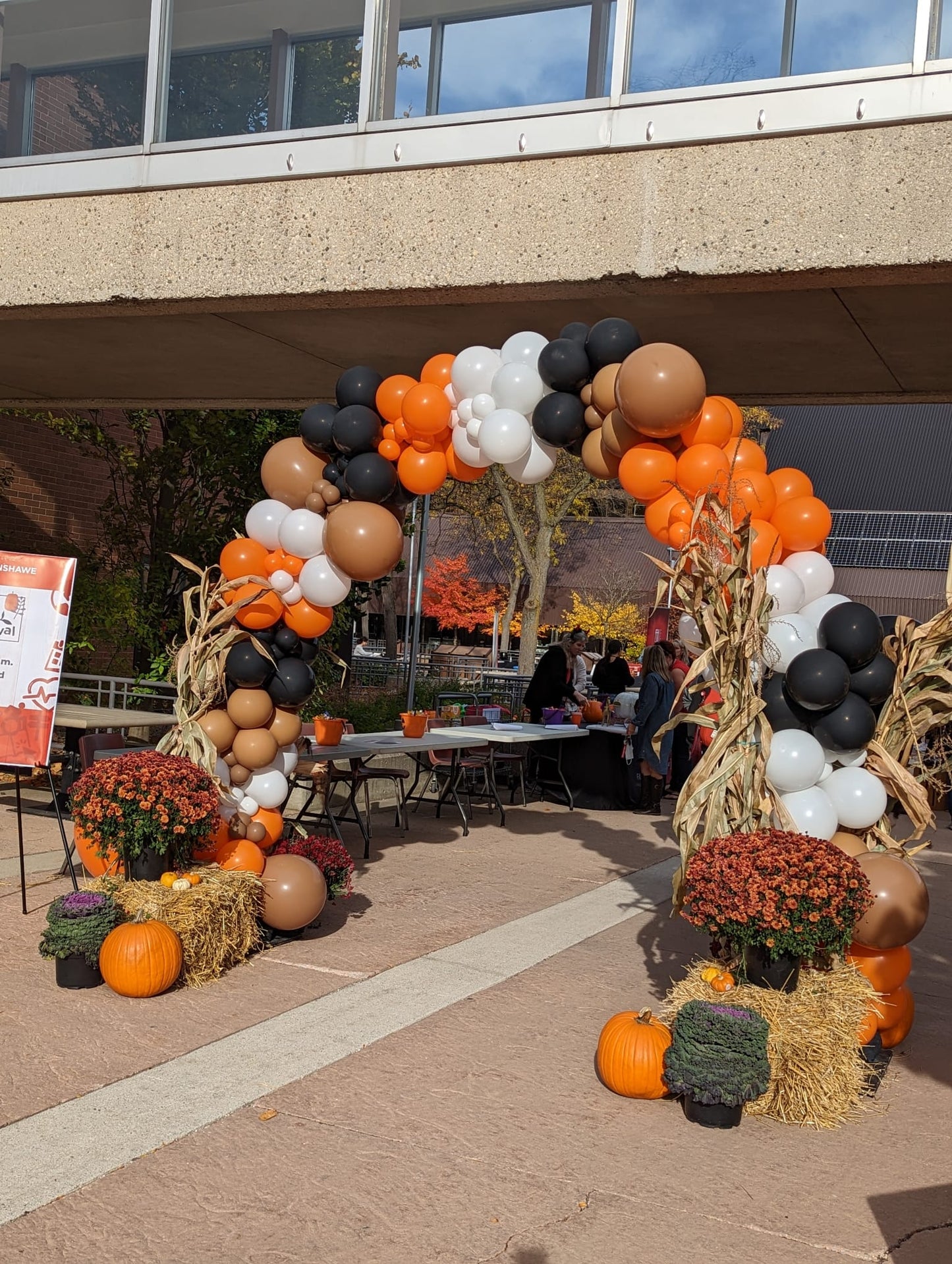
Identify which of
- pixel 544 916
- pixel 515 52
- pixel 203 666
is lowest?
pixel 544 916

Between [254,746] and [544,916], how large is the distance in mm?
2243

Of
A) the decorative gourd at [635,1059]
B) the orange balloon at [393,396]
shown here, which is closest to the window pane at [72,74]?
the orange balloon at [393,396]

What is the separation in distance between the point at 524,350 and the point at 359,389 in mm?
1008

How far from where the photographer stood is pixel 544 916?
24.8 ft

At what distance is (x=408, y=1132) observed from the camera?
4117 mm

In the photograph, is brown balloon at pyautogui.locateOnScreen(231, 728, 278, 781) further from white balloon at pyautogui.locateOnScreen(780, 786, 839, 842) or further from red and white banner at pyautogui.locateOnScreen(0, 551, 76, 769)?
white balloon at pyautogui.locateOnScreen(780, 786, 839, 842)

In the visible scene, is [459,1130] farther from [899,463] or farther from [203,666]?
[899,463]

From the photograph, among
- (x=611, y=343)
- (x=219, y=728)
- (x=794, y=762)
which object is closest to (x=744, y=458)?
(x=611, y=343)

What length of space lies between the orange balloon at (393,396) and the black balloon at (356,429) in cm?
7

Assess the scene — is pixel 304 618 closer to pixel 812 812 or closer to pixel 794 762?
pixel 794 762

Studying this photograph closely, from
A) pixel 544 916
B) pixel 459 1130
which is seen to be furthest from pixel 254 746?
pixel 459 1130

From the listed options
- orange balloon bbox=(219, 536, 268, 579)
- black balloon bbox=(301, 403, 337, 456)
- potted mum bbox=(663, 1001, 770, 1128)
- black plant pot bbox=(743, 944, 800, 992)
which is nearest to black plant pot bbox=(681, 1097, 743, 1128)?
potted mum bbox=(663, 1001, 770, 1128)

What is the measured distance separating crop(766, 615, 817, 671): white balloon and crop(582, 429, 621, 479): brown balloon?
3.60 feet

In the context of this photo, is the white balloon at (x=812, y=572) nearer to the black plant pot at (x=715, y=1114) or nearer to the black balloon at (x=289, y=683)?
the black plant pot at (x=715, y=1114)
